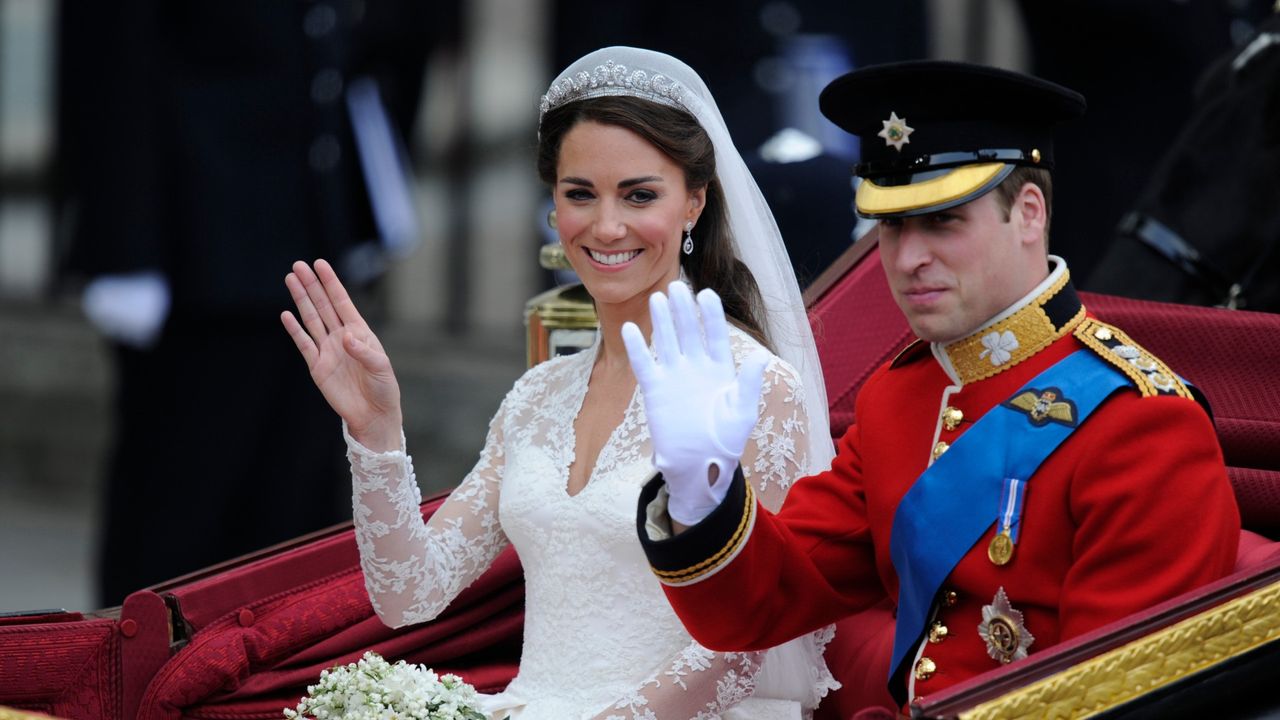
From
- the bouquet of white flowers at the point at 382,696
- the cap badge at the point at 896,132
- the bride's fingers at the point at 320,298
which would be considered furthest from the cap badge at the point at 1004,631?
the bride's fingers at the point at 320,298

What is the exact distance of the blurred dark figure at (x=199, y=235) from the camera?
4.62 metres

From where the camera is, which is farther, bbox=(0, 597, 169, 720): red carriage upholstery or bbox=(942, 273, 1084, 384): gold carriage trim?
bbox=(0, 597, 169, 720): red carriage upholstery

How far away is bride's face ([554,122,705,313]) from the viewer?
8.25 feet

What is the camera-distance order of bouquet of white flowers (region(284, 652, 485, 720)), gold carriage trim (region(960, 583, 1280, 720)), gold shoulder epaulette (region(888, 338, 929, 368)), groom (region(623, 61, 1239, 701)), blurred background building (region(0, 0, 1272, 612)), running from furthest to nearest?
blurred background building (region(0, 0, 1272, 612)) < gold shoulder epaulette (region(888, 338, 929, 368)) < bouquet of white flowers (region(284, 652, 485, 720)) < groom (region(623, 61, 1239, 701)) < gold carriage trim (region(960, 583, 1280, 720))

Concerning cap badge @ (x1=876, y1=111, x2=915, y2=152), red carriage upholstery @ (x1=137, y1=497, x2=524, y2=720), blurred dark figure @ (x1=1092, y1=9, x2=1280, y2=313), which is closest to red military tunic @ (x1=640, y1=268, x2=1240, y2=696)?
cap badge @ (x1=876, y1=111, x2=915, y2=152)

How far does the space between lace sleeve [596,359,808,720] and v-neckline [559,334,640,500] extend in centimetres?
22

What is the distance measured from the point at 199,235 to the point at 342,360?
7.90ft

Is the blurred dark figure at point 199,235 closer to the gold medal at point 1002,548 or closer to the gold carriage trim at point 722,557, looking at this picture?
the gold carriage trim at point 722,557

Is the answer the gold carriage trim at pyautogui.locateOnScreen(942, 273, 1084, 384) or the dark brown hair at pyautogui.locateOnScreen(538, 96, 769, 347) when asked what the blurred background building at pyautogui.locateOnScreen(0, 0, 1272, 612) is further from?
the gold carriage trim at pyautogui.locateOnScreen(942, 273, 1084, 384)

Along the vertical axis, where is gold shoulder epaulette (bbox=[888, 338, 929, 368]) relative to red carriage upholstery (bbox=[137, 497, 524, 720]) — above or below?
above

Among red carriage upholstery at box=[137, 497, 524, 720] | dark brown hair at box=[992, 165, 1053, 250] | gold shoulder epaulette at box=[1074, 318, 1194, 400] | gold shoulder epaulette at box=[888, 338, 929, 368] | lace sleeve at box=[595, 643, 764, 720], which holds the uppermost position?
dark brown hair at box=[992, 165, 1053, 250]

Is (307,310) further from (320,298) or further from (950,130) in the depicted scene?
(950,130)


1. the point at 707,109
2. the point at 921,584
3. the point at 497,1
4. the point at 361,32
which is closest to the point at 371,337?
the point at 707,109

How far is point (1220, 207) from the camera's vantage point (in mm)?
3750
